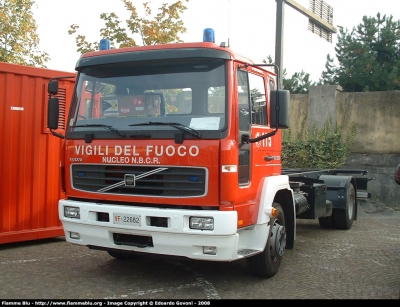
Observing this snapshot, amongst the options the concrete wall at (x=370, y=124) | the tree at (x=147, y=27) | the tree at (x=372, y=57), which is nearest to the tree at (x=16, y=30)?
the tree at (x=147, y=27)

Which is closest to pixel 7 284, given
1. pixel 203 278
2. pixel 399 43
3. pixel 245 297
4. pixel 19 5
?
pixel 203 278

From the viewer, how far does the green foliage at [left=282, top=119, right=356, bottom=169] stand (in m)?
13.7

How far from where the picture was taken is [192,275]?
6.09 meters

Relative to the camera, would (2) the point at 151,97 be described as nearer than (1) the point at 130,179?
No

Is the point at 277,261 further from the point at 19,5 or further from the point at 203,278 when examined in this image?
the point at 19,5

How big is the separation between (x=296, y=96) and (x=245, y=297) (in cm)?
1079

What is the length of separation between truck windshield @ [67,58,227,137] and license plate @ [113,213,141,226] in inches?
34.8

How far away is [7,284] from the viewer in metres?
5.60

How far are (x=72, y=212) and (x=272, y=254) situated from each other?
2.39 m

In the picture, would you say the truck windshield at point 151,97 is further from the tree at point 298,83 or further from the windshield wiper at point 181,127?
the tree at point 298,83

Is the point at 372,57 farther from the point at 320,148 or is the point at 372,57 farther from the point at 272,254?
the point at 272,254

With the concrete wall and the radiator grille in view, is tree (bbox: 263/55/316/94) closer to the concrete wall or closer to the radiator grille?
the concrete wall

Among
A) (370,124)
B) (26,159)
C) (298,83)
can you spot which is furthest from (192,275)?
(298,83)

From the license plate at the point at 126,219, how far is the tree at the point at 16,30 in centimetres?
1588
